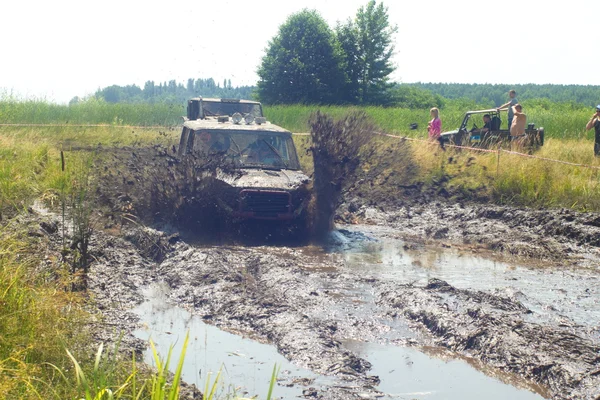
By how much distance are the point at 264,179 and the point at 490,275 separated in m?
3.58

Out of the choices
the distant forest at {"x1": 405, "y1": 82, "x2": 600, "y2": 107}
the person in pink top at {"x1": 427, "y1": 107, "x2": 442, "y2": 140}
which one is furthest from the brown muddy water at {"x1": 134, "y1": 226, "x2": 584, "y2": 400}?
the distant forest at {"x1": 405, "y1": 82, "x2": 600, "y2": 107}

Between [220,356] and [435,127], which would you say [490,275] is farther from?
[435,127]

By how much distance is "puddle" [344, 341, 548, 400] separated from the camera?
19.2ft

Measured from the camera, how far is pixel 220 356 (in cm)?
659

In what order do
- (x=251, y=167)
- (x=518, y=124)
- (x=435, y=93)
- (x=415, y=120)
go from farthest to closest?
(x=435, y=93) < (x=415, y=120) < (x=518, y=124) < (x=251, y=167)

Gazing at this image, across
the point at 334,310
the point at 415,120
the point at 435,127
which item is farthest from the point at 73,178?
the point at 415,120

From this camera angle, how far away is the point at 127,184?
12219 mm

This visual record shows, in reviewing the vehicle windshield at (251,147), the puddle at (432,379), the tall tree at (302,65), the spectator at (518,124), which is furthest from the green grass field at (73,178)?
the tall tree at (302,65)

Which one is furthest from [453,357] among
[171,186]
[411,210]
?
[411,210]

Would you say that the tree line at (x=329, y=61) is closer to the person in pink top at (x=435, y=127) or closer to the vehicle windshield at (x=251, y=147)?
the person in pink top at (x=435, y=127)

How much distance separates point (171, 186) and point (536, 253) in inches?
219

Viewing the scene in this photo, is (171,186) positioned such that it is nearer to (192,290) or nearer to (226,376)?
(192,290)

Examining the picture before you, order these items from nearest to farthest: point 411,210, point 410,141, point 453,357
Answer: point 453,357 < point 411,210 < point 410,141

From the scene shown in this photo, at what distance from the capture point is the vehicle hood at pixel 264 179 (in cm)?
1126
